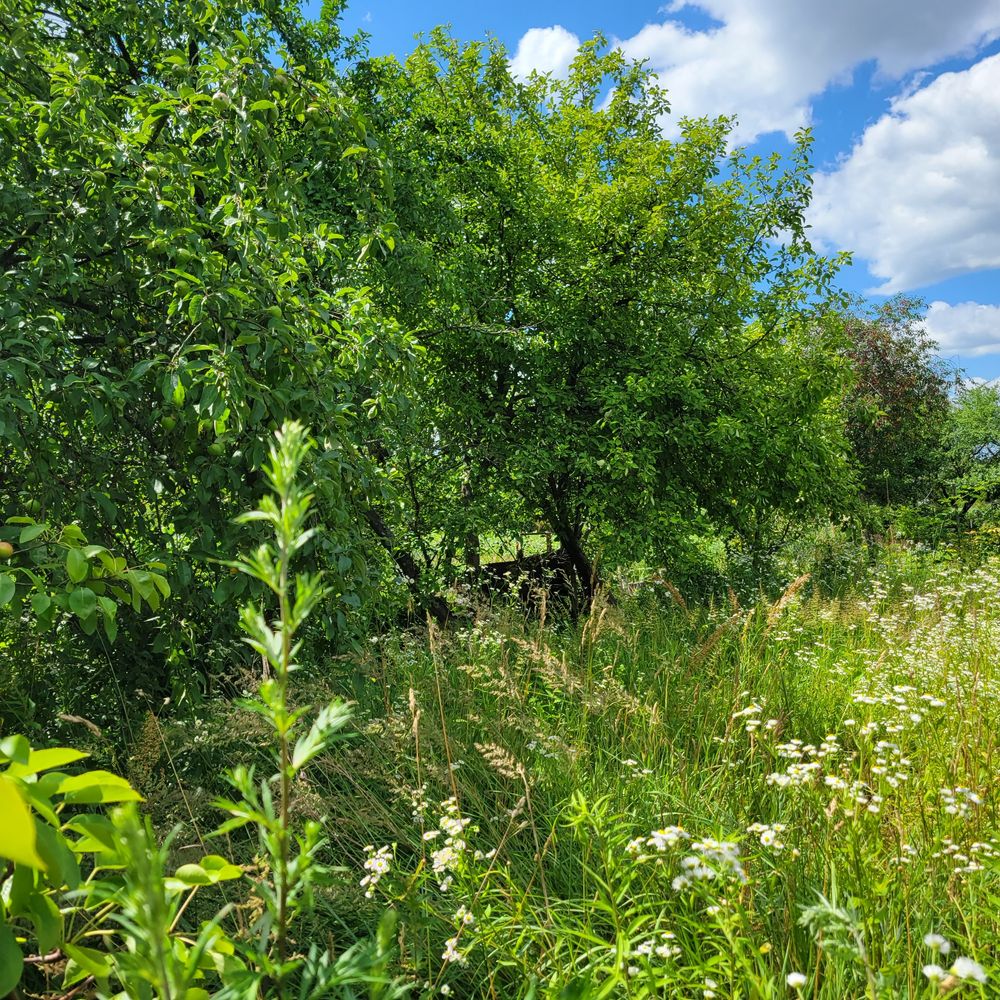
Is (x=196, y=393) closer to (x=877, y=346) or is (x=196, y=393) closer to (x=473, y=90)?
(x=473, y=90)

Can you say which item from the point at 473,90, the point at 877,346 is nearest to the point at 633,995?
the point at 473,90

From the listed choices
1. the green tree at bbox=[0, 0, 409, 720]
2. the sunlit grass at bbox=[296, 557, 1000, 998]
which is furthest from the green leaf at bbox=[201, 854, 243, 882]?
the green tree at bbox=[0, 0, 409, 720]

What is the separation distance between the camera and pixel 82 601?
1.67 m

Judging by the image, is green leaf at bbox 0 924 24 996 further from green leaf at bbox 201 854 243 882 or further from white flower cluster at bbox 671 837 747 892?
white flower cluster at bbox 671 837 747 892

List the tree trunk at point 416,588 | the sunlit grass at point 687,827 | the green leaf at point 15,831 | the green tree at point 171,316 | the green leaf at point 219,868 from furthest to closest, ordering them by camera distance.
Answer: the tree trunk at point 416,588, the green tree at point 171,316, the sunlit grass at point 687,827, the green leaf at point 219,868, the green leaf at point 15,831

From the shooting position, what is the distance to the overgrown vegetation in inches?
54.2

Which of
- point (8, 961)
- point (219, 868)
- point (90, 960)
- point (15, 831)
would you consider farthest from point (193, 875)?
point (15, 831)

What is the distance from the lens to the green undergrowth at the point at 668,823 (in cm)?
158

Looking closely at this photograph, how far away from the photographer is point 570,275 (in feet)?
22.3

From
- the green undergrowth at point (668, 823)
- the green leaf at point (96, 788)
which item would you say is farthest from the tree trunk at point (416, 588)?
the green leaf at point (96, 788)

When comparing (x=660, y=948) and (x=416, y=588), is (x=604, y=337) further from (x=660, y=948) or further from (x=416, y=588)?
(x=660, y=948)

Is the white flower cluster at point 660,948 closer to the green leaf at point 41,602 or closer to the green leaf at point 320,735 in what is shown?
the green leaf at point 320,735

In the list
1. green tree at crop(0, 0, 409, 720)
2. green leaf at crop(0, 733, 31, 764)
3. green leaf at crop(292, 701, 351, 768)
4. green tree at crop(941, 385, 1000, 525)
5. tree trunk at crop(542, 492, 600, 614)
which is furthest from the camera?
green tree at crop(941, 385, 1000, 525)

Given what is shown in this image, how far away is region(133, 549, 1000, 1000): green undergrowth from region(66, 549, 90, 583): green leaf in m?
0.72
